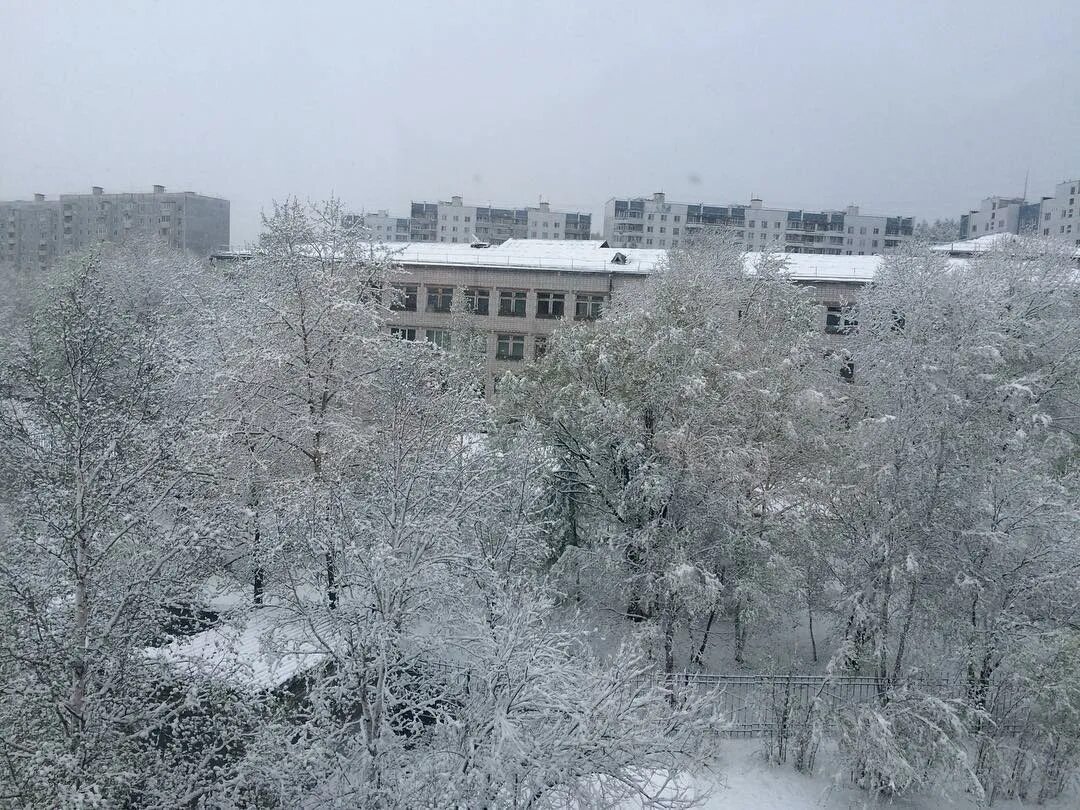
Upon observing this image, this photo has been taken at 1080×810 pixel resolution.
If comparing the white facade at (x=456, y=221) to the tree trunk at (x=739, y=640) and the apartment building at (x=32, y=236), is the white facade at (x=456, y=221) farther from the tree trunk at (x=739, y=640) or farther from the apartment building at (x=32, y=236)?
the tree trunk at (x=739, y=640)

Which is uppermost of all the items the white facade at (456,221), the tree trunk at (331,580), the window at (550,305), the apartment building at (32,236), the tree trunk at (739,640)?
the white facade at (456,221)

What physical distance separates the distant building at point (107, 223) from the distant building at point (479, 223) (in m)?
43.1

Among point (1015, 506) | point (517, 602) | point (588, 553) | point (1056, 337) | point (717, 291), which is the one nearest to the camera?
point (517, 602)

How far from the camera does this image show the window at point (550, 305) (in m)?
36.3

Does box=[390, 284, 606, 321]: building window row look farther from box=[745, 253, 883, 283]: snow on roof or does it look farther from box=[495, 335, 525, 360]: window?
box=[745, 253, 883, 283]: snow on roof

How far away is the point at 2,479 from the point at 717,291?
13.1 m

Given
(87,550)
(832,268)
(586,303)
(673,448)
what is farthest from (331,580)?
(832,268)

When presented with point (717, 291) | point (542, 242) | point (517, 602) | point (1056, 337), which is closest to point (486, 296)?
point (542, 242)

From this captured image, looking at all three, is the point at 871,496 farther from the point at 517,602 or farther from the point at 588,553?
the point at 517,602

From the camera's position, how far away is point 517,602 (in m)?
9.31

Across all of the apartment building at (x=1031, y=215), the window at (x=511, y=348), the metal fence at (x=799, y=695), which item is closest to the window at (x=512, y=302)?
the window at (x=511, y=348)

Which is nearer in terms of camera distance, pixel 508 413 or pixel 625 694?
pixel 625 694

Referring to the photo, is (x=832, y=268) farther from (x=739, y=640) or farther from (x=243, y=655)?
(x=243, y=655)

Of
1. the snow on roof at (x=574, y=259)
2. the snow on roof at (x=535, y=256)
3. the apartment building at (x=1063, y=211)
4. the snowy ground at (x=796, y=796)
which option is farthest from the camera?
the apartment building at (x=1063, y=211)
